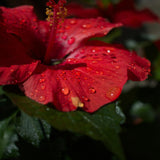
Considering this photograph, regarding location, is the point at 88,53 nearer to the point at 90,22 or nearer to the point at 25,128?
the point at 90,22

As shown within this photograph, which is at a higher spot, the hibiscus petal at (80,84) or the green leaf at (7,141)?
the hibiscus petal at (80,84)

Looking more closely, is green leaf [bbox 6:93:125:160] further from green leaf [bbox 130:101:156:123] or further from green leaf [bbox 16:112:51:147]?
green leaf [bbox 130:101:156:123]

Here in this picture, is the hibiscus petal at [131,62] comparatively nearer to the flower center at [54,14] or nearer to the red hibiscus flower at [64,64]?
the red hibiscus flower at [64,64]

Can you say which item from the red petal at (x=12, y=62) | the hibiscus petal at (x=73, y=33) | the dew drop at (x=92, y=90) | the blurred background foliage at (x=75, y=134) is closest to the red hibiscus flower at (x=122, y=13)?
the blurred background foliage at (x=75, y=134)

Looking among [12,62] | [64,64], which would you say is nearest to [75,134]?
[64,64]

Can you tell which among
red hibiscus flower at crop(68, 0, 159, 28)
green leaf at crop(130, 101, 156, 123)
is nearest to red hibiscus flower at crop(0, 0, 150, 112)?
red hibiscus flower at crop(68, 0, 159, 28)

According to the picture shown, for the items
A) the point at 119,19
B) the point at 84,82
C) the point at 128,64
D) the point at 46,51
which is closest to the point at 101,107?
the point at 84,82
